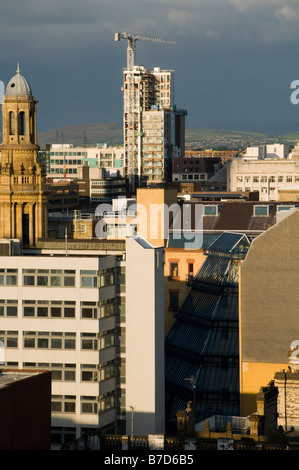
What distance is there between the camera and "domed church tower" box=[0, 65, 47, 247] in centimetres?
13412

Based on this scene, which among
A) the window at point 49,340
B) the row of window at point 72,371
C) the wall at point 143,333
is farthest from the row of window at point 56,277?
the row of window at point 72,371

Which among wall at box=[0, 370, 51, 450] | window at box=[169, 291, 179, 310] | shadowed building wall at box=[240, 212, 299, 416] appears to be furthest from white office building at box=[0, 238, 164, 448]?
window at box=[169, 291, 179, 310]

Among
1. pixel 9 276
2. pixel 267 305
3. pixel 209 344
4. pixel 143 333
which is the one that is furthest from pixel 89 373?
pixel 267 305

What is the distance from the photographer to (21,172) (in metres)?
137

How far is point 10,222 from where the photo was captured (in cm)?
13525

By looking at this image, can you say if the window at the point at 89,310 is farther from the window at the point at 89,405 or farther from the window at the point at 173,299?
the window at the point at 173,299

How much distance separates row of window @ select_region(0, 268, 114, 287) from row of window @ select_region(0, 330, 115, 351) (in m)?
3.44

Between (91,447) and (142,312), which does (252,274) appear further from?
(91,447)

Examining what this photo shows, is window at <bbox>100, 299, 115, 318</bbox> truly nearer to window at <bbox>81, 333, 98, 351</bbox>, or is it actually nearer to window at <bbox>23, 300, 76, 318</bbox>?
window at <bbox>81, 333, 98, 351</bbox>

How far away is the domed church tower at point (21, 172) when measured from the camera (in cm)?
13412

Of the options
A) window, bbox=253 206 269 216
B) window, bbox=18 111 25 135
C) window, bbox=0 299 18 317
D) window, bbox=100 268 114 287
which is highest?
window, bbox=18 111 25 135
